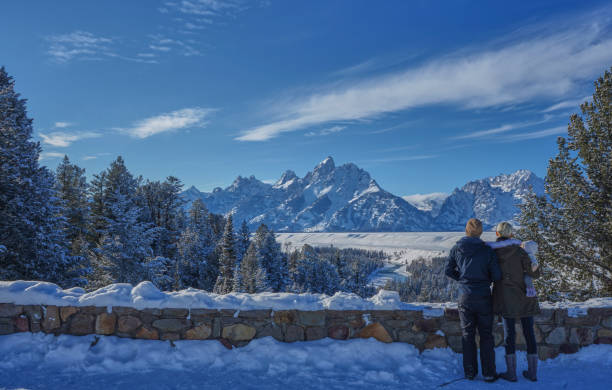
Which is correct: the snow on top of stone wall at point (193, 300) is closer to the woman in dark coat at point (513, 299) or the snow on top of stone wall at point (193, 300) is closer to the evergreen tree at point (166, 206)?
the woman in dark coat at point (513, 299)

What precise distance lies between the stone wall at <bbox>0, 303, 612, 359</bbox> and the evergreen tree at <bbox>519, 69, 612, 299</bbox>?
22.2 ft

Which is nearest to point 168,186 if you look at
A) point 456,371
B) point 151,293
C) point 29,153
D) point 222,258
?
point 222,258

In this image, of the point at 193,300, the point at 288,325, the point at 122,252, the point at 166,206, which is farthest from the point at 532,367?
the point at 166,206

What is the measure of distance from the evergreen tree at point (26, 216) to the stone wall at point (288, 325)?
29.6 ft

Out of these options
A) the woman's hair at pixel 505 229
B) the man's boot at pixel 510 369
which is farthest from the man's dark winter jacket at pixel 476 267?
the man's boot at pixel 510 369

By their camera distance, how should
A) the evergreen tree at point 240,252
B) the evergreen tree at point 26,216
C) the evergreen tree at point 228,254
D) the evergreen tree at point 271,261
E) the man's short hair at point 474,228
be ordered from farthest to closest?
the evergreen tree at point 271,261
the evergreen tree at point 228,254
the evergreen tree at point 240,252
the evergreen tree at point 26,216
the man's short hair at point 474,228

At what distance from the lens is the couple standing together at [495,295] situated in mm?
4227

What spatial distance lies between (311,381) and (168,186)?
1154 inches

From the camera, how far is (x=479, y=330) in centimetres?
432

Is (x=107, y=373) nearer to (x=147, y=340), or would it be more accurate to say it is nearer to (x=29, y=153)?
(x=147, y=340)

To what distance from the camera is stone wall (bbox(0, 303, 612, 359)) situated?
488cm

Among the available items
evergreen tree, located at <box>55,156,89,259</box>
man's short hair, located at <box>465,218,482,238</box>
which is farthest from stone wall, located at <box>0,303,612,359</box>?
evergreen tree, located at <box>55,156,89,259</box>

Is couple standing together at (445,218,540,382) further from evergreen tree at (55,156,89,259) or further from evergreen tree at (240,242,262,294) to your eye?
evergreen tree at (240,242,262,294)

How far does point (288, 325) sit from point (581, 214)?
34.7ft
